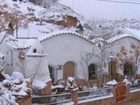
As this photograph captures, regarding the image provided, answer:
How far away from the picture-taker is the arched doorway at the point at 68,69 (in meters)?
24.2

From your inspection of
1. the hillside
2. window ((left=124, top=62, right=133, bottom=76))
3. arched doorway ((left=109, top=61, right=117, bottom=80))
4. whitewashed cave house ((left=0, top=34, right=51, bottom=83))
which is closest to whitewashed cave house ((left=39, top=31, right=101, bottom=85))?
arched doorway ((left=109, top=61, right=117, bottom=80))

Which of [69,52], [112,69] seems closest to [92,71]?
[112,69]

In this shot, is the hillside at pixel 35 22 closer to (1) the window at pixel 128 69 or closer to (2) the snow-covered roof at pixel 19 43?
(2) the snow-covered roof at pixel 19 43

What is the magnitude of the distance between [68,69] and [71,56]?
0.83 meters

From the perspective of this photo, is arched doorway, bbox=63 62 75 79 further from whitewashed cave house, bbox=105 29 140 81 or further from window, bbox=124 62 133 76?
window, bbox=124 62 133 76

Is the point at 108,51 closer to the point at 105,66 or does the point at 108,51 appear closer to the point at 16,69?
the point at 105,66

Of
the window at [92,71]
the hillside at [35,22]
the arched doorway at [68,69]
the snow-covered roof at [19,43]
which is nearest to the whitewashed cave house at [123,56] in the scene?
the window at [92,71]

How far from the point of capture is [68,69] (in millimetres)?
24484

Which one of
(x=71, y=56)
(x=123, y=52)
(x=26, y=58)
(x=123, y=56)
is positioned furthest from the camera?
(x=123, y=56)

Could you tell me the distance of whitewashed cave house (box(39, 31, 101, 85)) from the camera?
23.4 meters

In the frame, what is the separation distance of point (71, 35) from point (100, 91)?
17.5ft

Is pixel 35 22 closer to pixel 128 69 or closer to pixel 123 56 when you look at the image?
pixel 123 56

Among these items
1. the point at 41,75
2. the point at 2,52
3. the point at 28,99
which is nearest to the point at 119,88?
the point at 41,75

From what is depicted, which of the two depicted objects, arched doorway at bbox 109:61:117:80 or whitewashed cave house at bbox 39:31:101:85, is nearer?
whitewashed cave house at bbox 39:31:101:85
